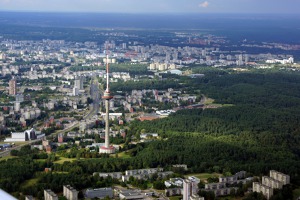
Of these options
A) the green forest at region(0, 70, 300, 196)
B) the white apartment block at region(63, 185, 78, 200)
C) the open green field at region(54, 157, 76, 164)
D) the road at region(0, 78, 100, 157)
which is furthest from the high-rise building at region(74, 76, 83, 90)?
the white apartment block at region(63, 185, 78, 200)

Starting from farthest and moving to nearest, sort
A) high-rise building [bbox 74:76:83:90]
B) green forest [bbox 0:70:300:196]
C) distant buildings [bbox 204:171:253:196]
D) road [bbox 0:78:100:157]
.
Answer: high-rise building [bbox 74:76:83:90]
road [bbox 0:78:100:157]
green forest [bbox 0:70:300:196]
distant buildings [bbox 204:171:253:196]

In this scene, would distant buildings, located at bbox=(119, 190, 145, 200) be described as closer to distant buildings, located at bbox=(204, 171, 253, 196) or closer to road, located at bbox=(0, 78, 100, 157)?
distant buildings, located at bbox=(204, 171, 253, 196)

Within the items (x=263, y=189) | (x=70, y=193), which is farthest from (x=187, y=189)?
(x=70, y=193)

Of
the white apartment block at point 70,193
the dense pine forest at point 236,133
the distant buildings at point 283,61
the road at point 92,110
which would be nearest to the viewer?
the white apartment block at point 70,193

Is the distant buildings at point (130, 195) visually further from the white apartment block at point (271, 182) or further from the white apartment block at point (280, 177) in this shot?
the white apartment block at point (280, 177)

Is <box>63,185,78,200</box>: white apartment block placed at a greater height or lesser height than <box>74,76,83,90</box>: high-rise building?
greater

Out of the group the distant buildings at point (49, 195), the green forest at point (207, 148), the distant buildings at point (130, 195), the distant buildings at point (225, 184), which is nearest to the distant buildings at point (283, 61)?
the green forest at point (207, 148)

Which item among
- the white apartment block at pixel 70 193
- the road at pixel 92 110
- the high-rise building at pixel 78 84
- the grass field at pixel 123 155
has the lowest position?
the road at pixel 92 110

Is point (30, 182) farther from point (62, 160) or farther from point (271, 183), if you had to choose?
point (271, 183)

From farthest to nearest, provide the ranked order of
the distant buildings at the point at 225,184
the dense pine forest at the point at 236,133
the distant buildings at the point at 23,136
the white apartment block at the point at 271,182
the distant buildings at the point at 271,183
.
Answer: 1. the distant buildings at the point at 23,136
2. the dense pine forest at the point at 236,133
3. the white apartment block at the point at 271,182
4. the distant buildings at the point at 225,184
5. the distant buildings at the point at 271,183
